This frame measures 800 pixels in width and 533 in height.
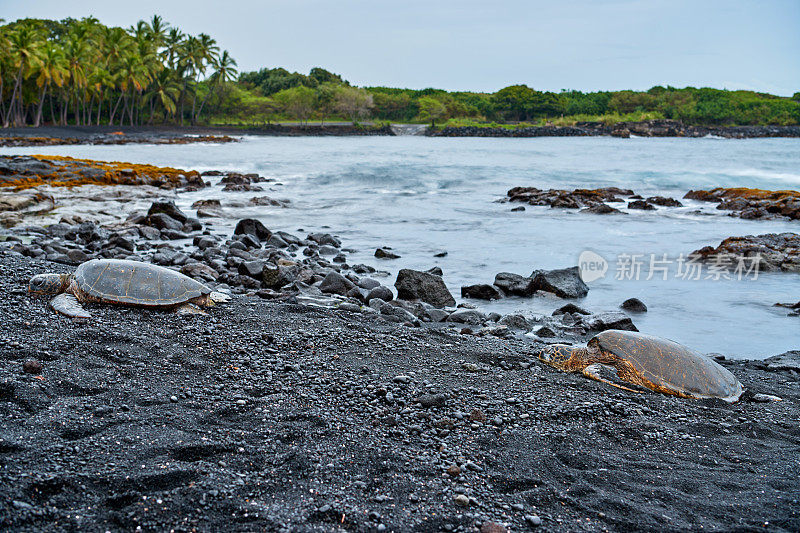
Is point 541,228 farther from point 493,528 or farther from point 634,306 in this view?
→ point 493,528

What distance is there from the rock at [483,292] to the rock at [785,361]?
10.5ft

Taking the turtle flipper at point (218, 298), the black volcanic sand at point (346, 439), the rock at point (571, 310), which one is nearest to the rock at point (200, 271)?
the turtle flipper at point (218, 298)

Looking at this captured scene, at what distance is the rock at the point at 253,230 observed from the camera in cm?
1062

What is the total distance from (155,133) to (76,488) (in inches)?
2230

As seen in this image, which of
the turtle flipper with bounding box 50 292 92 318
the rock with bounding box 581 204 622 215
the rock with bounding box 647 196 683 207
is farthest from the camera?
the rock with bounding box 647 196 683 207

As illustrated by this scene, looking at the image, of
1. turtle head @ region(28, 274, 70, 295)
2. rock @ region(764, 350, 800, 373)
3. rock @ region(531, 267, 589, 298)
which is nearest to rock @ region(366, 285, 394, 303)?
rock @ region(531, 267, 589, 298)

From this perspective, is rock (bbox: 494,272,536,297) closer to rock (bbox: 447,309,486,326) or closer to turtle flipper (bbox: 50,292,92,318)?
rock (bbox: 447,309,486,326)

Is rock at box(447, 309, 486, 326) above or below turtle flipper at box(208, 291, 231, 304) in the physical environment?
below

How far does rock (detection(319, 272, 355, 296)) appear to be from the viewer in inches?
274

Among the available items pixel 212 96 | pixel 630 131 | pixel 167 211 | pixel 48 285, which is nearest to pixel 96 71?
pixel 212 96

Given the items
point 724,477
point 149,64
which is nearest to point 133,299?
point 724,477

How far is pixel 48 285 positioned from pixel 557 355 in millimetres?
4801

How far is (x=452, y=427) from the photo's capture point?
3.40 m

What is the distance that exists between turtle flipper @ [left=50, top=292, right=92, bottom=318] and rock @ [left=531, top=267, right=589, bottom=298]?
5563 millimetres
